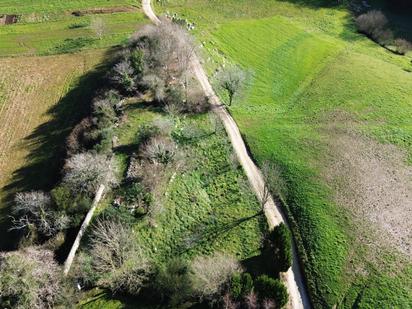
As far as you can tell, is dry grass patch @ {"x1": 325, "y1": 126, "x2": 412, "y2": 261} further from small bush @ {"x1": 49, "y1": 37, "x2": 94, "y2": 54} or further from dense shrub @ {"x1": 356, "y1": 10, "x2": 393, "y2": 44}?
small bush @ {"x1": 49, "y1": 37, "x2": 94, "y2": 54}

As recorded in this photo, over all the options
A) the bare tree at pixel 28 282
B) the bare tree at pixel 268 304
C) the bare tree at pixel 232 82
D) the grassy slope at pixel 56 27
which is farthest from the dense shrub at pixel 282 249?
the grassy slope at pixel 56 27

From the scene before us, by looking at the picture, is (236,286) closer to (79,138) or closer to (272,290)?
(272,290)

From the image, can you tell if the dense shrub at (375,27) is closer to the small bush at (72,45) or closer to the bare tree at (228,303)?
the small bush at (72,45)

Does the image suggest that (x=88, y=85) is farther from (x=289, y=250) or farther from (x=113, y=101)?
(x=289, y=250)

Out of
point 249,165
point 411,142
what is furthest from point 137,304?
point 411,142

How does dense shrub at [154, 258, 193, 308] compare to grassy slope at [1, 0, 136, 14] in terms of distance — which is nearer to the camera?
dense shrub at [154, 258, 193, 308]

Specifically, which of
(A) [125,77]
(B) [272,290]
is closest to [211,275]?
(B) [272,290]

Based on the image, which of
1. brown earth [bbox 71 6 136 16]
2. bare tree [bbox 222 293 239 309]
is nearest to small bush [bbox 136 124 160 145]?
bare tree [bbox 222 293 239 309]
